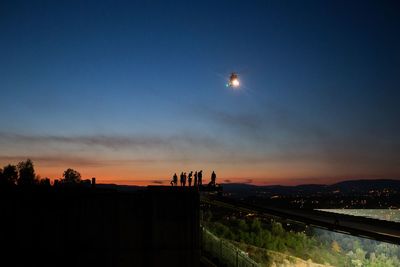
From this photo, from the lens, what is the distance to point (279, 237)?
64.3 m

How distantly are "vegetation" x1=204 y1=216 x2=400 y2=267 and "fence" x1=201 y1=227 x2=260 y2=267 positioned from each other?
2009cm

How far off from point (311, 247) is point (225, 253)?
154 ft

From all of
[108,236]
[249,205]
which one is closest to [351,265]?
[249,205]

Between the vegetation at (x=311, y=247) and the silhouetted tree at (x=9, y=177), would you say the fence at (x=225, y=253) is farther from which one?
the vegetation at (x=311, y=247)

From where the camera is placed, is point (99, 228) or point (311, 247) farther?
point (311, 247)

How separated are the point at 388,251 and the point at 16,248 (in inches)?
1904

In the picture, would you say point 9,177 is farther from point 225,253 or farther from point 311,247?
point 311,247

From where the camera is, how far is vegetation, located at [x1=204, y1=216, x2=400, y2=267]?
46531mm

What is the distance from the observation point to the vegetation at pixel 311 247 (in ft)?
153

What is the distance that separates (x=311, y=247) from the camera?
6247 centimetres

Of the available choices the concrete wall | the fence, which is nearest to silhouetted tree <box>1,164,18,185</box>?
the concrete wall

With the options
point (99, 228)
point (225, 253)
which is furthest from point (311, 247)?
point (99, 228)

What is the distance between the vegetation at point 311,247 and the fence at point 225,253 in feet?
65.9

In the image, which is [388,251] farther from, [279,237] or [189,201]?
[189,201]
